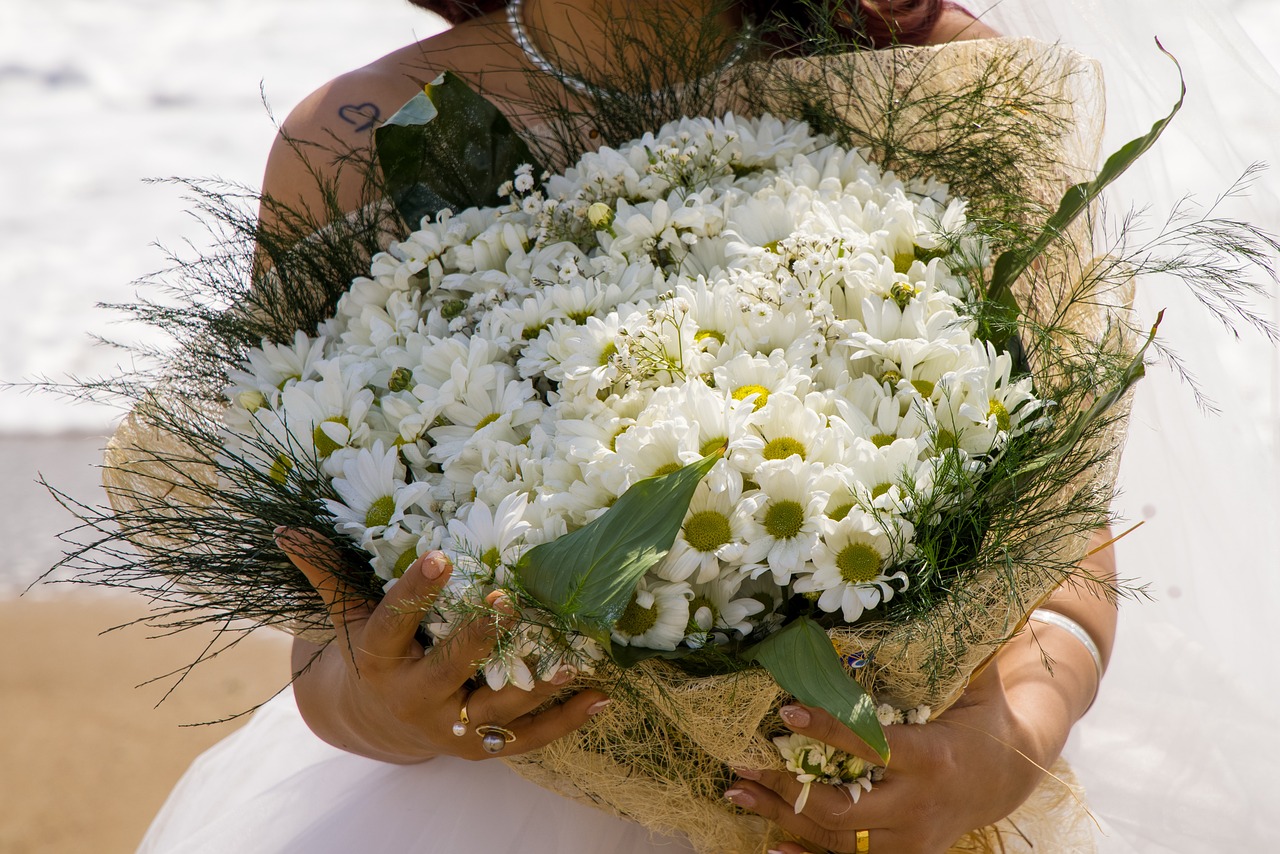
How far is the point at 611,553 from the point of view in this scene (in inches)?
23.2

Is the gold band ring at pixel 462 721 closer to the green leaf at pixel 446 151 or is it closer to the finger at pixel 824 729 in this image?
the finger at pixel 824 729

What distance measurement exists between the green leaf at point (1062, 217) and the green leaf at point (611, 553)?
295mm

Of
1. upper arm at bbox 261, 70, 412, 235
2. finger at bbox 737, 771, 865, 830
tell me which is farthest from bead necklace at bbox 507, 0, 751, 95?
finger at bbox 737, 771, 865, 830

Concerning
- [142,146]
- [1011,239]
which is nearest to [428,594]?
[1011,239]

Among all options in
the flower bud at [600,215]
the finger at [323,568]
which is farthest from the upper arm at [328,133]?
the finger at [323,568]

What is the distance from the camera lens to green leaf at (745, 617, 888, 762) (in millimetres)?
597

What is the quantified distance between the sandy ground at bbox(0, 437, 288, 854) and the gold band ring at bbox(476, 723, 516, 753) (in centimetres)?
163

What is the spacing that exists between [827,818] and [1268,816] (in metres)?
0.60

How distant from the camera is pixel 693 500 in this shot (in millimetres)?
622

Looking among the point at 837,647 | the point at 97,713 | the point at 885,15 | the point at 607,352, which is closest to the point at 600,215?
the point at 607,352

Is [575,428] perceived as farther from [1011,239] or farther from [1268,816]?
[1268,816]

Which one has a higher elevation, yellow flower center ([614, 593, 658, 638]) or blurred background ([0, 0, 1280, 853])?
yellow flower center ([614, 593, 658, 638])

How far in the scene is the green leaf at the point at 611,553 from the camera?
1.91 feet

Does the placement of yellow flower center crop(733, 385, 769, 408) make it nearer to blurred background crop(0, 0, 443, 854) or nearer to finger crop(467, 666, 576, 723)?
finger crop(467, 666, 576, 723)
